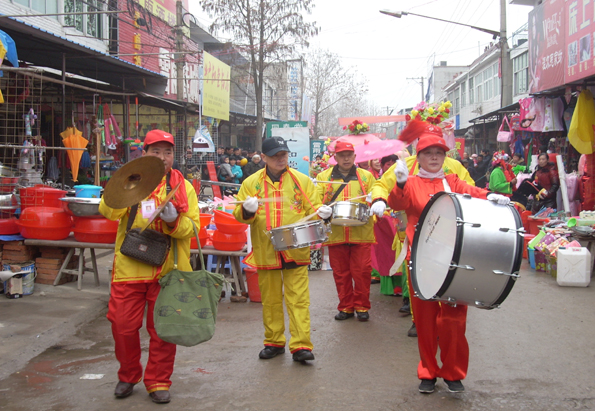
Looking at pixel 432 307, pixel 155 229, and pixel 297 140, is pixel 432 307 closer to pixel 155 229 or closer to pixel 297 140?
pixel 155 229

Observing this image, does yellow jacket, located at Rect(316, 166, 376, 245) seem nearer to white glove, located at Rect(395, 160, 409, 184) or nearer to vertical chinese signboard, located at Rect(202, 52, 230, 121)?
white glove, located at Rect(395, 160, 409, 184)

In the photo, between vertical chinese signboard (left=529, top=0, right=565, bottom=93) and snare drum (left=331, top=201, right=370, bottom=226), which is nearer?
snare drum (left=331, top=201, right=370, bottom=226)

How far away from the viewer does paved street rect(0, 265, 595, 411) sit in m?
3.81

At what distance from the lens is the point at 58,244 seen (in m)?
6.80

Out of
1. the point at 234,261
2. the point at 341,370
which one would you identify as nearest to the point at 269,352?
the point at 341,370

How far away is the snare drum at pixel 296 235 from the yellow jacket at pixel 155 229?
0.76 m

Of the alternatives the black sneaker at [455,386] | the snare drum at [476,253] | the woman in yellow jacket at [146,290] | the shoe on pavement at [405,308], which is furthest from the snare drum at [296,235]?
the shoe on pavement at [405,308]

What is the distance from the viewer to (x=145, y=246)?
3.75m

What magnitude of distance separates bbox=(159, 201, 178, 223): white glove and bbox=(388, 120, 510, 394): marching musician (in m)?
1.59

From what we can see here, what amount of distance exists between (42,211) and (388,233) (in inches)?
172

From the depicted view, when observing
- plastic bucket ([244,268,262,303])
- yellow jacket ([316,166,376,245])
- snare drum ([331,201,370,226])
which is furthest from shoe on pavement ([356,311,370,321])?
plastic bucket ([244,268,262,303])

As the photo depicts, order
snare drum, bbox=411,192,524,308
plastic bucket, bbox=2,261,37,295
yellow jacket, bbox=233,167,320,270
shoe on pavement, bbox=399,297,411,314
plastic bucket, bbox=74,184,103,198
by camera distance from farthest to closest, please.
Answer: plastic bucket, bbox=74,184,103,198
plastic bucket, bbox=2,261,37,295
shoe on pavement, bbox=399,297,411,314
yellow jacket, bbox=233,167,320,270
snare drum, bbox=411,192,524,308

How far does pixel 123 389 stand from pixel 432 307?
227 centimetres

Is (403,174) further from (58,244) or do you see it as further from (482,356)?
(58,244)
